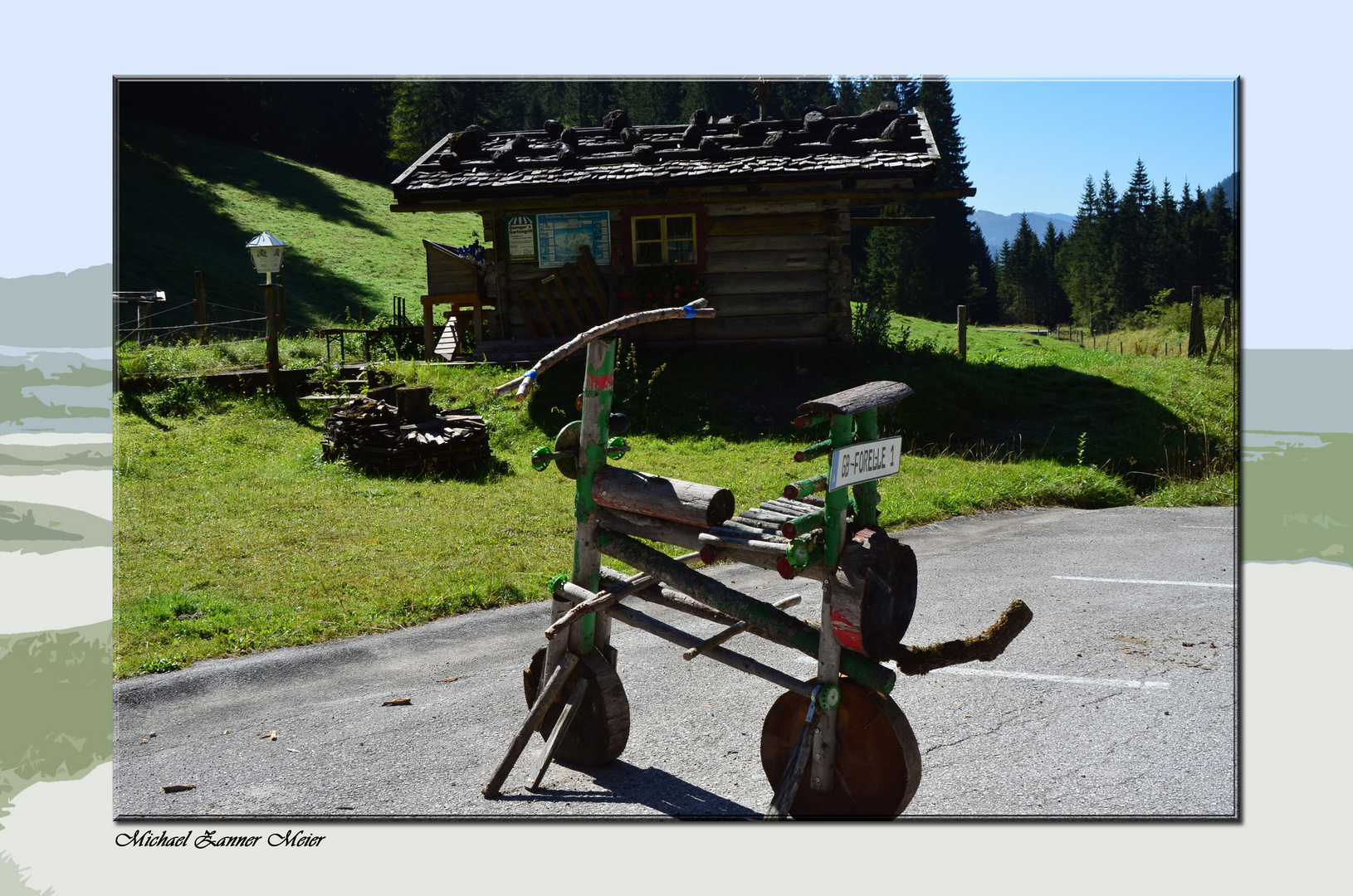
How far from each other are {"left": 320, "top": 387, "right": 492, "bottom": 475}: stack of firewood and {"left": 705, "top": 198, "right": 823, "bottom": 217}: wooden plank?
18.5 ft

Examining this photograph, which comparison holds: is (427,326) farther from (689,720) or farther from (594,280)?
(689,720)

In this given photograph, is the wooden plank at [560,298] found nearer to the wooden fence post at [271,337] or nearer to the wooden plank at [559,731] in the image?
the wooden fence post at [271,337]

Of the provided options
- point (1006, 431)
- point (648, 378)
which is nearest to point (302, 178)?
point (648, 378)

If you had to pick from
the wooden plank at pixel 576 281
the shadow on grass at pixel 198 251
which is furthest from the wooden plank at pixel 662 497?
the shadow on grass at pixel 198 251

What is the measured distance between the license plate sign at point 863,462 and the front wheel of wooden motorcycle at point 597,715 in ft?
5.52

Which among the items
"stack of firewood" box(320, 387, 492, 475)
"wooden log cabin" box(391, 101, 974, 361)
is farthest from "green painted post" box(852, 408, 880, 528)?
"wooden log cabin" box(391, 101, 974, 361)

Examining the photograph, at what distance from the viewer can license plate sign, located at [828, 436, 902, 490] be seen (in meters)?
3.52

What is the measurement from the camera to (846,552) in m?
3.71

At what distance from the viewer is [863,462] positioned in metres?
3.64

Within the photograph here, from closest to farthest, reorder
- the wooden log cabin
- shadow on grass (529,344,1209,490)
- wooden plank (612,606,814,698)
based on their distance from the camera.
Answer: wooden plank (612,606,814,698) < shadow on grass (529,344,1209,490) < the wooden log cabin

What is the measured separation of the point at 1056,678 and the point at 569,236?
12099mm

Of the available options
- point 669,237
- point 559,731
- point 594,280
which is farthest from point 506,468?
point 559,731

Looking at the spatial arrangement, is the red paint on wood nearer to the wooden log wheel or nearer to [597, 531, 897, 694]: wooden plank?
the wooden log wheel
